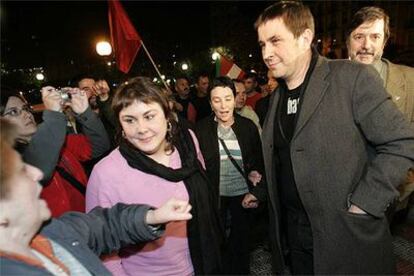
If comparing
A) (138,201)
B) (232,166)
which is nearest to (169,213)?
(138,201)

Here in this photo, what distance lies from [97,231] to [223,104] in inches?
109

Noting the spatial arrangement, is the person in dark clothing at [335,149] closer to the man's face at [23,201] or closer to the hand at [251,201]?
the hand at [251,201]

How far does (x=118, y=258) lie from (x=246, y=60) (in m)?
27.3

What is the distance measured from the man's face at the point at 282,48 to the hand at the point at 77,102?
1.65 meters

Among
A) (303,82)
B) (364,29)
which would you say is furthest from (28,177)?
(364,29)

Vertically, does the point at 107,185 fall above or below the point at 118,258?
Result: above

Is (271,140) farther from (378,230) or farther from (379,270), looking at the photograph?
(379,270)

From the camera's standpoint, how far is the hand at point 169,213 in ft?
6.50

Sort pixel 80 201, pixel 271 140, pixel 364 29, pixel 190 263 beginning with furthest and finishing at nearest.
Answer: pixel 364 29, pixel 80 201, pixel 271 140, pixel 190 263

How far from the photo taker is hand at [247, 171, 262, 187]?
12.9 feet

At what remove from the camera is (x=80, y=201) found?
310 centimetres

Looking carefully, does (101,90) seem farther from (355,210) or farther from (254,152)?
(355,210)

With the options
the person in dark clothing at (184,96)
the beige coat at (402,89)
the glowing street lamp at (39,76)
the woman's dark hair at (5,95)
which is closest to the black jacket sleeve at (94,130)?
the woman's dark hair at (5,95)

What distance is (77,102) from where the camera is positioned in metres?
3.33
